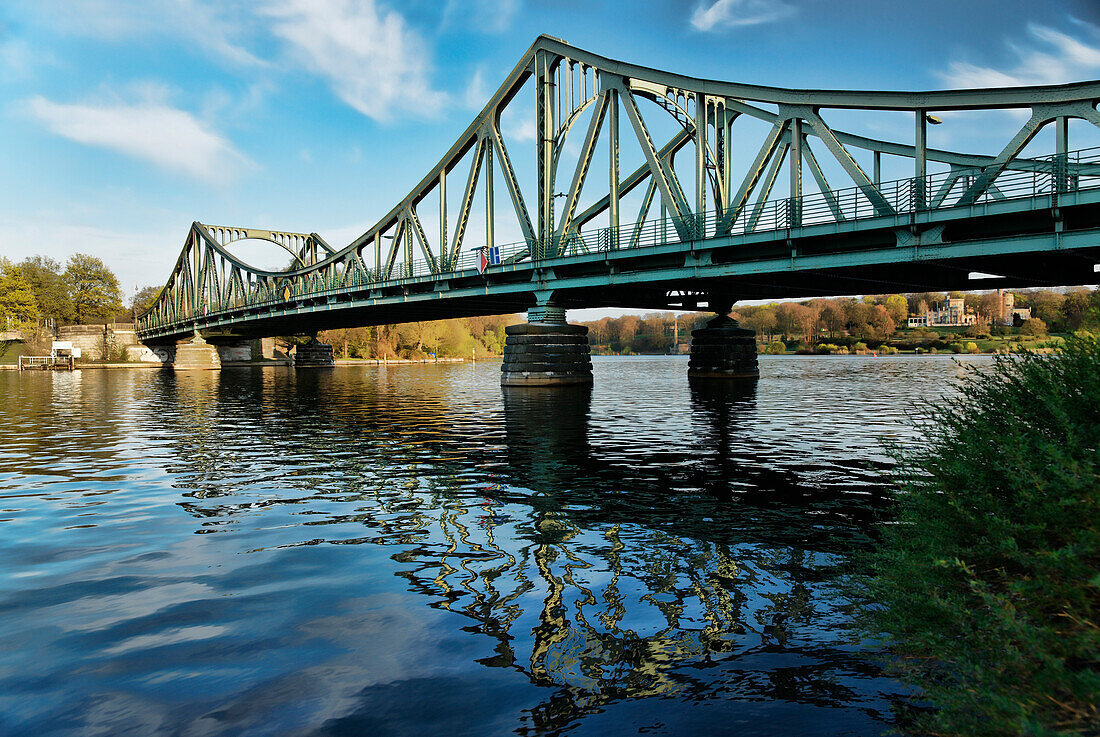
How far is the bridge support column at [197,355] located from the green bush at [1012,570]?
383ft

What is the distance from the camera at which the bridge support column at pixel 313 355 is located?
366 ft

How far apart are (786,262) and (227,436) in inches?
954

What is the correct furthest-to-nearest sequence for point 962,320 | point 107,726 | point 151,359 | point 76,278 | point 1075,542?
point 962,320, point 76,278, point 151,359, point 107,726, point 1075,542

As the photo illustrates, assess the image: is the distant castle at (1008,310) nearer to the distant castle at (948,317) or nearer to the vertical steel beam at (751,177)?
the distant castle at (948,317)

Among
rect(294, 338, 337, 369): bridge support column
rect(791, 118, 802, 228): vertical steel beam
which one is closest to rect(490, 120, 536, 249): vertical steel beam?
rect(791, 118, 802, 228): vertical steel beam

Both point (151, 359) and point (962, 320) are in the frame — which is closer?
point (151, 359)

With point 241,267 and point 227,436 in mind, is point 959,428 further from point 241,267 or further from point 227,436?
point 241,267

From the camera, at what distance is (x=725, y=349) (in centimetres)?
5231

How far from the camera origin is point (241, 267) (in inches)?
4058

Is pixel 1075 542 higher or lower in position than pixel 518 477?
higher

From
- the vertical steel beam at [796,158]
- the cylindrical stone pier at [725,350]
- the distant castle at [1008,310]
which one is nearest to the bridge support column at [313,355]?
the cylindrical stone pier at [725,350]

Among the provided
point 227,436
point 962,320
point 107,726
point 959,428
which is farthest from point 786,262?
point 962,320

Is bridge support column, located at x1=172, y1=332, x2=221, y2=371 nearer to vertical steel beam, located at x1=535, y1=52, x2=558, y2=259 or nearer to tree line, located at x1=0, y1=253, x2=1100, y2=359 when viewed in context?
tree line, located at x1=0, y1=253, x2=1100, y2=359

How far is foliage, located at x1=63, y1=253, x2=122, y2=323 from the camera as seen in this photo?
491 ft
